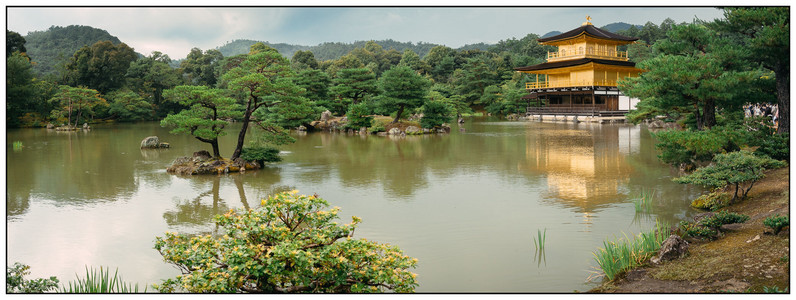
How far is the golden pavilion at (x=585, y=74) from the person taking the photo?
1265 inches

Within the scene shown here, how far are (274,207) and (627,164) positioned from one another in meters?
11.0

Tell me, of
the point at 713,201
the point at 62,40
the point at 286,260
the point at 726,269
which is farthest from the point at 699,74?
the point at 62,40

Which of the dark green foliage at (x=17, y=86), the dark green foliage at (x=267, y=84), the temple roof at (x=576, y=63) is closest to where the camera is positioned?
the dark green foliage at (x=267, y=84)

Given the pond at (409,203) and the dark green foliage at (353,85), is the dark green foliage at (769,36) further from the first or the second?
the dark green foliage at (353,85)

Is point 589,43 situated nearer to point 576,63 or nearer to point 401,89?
point 576,63

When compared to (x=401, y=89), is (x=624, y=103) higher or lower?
lower

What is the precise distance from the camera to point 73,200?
31.1 ft

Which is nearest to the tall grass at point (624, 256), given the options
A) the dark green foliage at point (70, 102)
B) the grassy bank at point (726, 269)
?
the grassy bank at point (726, 269)

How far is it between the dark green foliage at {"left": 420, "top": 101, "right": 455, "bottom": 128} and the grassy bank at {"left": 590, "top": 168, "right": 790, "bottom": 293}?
18.8 metres

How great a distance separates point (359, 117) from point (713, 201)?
18298mm

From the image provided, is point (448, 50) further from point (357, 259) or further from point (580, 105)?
point (357, 259)

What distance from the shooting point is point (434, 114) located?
977 inches

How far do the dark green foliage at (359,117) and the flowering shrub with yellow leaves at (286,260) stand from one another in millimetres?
20808

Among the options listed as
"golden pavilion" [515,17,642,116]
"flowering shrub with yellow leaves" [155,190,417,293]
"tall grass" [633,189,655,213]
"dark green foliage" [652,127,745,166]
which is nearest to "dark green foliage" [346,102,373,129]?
"golden pavilion" [515,17,642,116]
